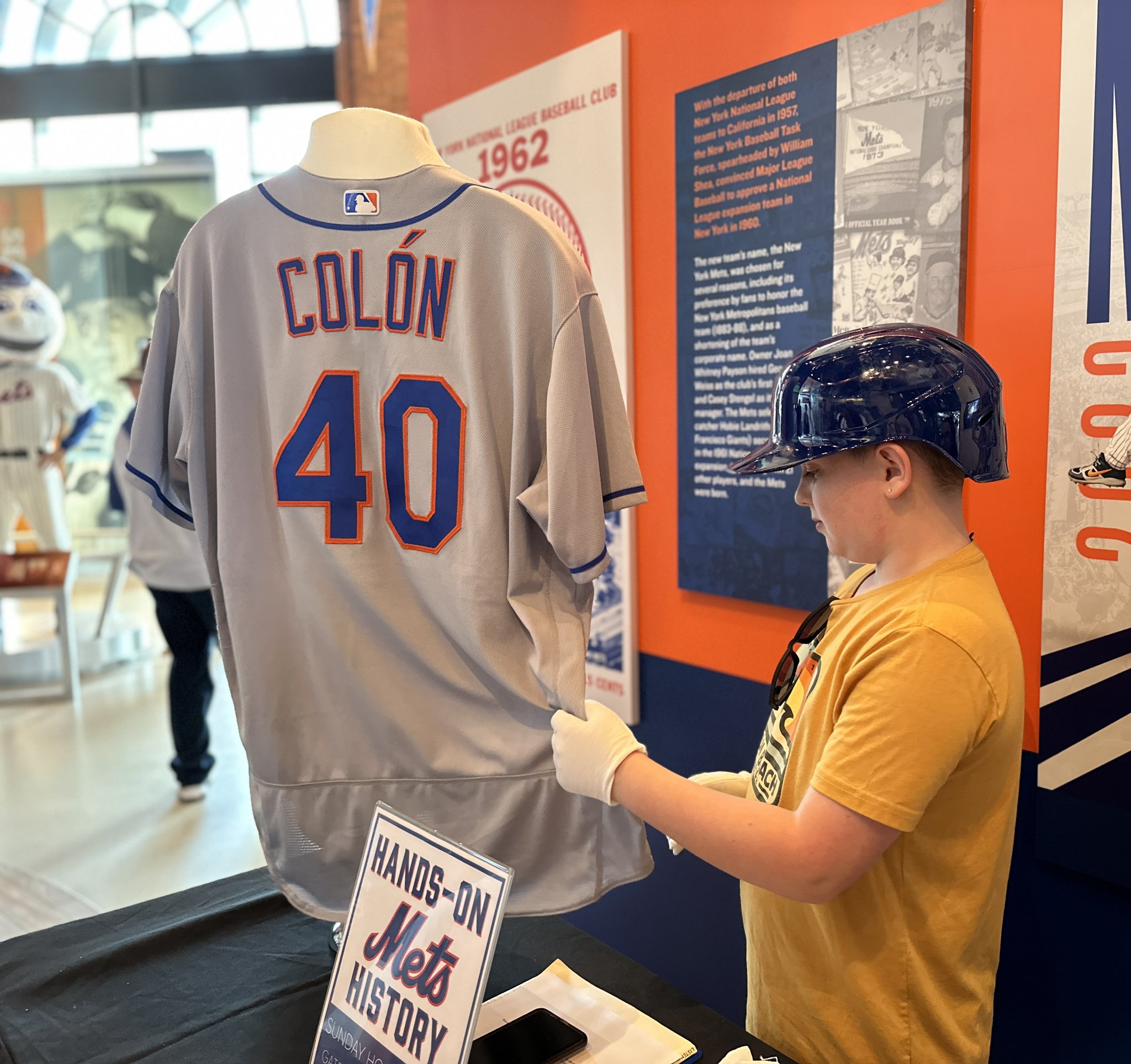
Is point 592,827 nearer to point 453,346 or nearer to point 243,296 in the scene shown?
point 453,346

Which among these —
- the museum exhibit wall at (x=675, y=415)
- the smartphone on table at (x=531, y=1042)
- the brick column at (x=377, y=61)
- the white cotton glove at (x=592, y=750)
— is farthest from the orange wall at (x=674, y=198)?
the brick column at (x=377, y=61)

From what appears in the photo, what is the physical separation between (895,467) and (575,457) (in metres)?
0.37

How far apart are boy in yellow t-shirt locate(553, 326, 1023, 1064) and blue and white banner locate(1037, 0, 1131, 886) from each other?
Result: 0.49 m

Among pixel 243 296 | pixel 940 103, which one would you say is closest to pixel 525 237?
pixel 243 296

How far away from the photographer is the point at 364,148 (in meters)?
1.23

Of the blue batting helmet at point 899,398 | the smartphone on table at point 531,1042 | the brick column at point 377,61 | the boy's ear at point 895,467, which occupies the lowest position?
the smartphone on table at point 531,1042

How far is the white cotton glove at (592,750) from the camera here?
42.5 inches

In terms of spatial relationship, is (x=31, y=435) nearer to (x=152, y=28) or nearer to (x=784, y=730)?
(x=152, y=28)

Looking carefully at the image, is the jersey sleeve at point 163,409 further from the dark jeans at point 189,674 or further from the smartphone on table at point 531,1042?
the dark jeans at point 189,674

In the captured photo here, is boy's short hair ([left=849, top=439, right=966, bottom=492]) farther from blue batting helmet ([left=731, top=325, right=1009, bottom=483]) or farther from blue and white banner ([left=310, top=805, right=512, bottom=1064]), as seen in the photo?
blue and white banner ([left=310, top=805, right=512, bottom=1064])

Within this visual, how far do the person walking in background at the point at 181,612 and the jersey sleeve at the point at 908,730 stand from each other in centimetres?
302

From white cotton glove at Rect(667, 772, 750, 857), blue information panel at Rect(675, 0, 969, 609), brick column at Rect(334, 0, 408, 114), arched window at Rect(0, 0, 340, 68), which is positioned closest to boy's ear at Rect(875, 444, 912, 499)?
white cotton glove at Rect(667, 772, 750, 857)

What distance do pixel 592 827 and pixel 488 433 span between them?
1.68ft

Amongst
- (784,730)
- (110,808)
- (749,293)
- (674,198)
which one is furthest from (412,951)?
(110,808)
